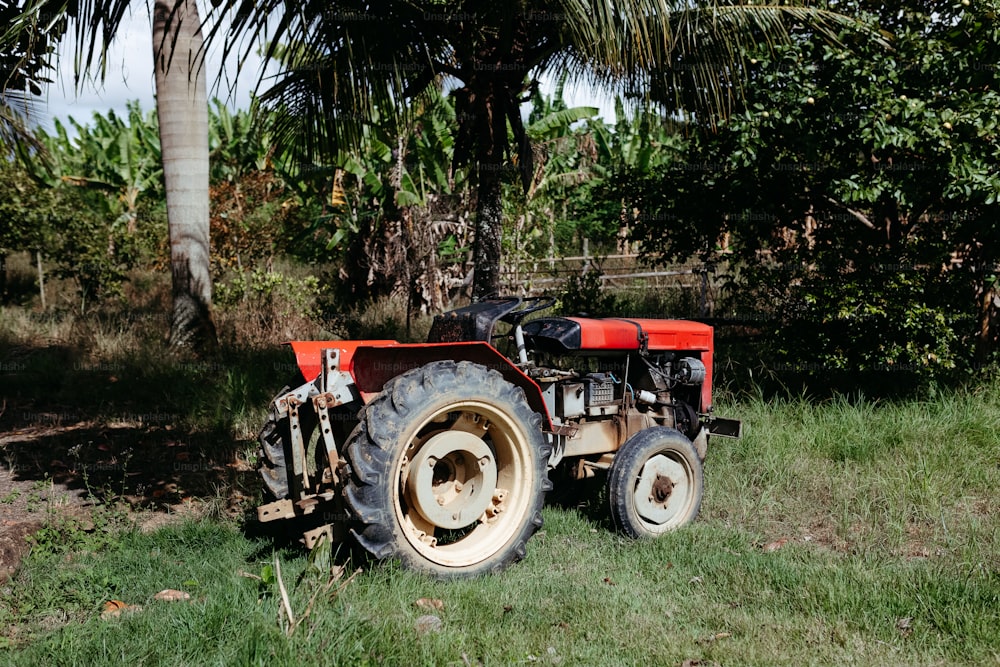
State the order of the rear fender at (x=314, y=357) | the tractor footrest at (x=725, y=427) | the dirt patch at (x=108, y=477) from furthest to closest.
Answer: the tractor footrest at (x=725, y=427)
the dirt patch at (x=108, y=477)
the rear fender at (x=314, y=357)

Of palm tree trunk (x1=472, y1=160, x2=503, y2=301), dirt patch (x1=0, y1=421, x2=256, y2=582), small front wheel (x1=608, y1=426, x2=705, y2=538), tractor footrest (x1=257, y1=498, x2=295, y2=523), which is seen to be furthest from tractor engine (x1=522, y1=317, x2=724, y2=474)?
dirt patch (x1=0, y1=421, x2=256, y2=582)

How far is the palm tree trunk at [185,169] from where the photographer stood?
8484mm

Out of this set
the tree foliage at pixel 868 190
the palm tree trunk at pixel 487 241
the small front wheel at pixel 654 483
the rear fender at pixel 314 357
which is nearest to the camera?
the rear fender at pixel 314 357

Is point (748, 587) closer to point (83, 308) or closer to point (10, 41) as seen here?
point (10, 41)

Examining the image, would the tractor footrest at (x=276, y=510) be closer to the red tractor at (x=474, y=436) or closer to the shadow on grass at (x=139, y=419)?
the red tractor at (x=474, y=436)

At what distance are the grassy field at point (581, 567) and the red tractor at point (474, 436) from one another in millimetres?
233

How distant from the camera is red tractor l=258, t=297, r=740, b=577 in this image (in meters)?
3.84

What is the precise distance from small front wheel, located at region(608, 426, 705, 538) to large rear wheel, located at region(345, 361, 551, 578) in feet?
2.06

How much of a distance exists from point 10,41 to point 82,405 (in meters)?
3.93

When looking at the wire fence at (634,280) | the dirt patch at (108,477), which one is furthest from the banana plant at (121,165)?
the dirt patch at (108,477)

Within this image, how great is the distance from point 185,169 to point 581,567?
665 centimetres

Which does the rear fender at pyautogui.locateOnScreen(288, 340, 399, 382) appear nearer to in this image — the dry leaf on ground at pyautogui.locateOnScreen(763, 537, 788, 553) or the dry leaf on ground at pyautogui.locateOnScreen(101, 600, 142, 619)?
the dry leaf on ground at pyautogui.locateOnScreen(101, 600, 142, 619)

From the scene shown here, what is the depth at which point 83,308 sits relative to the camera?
39.2 ft

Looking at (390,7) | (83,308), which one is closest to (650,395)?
(390,7)
